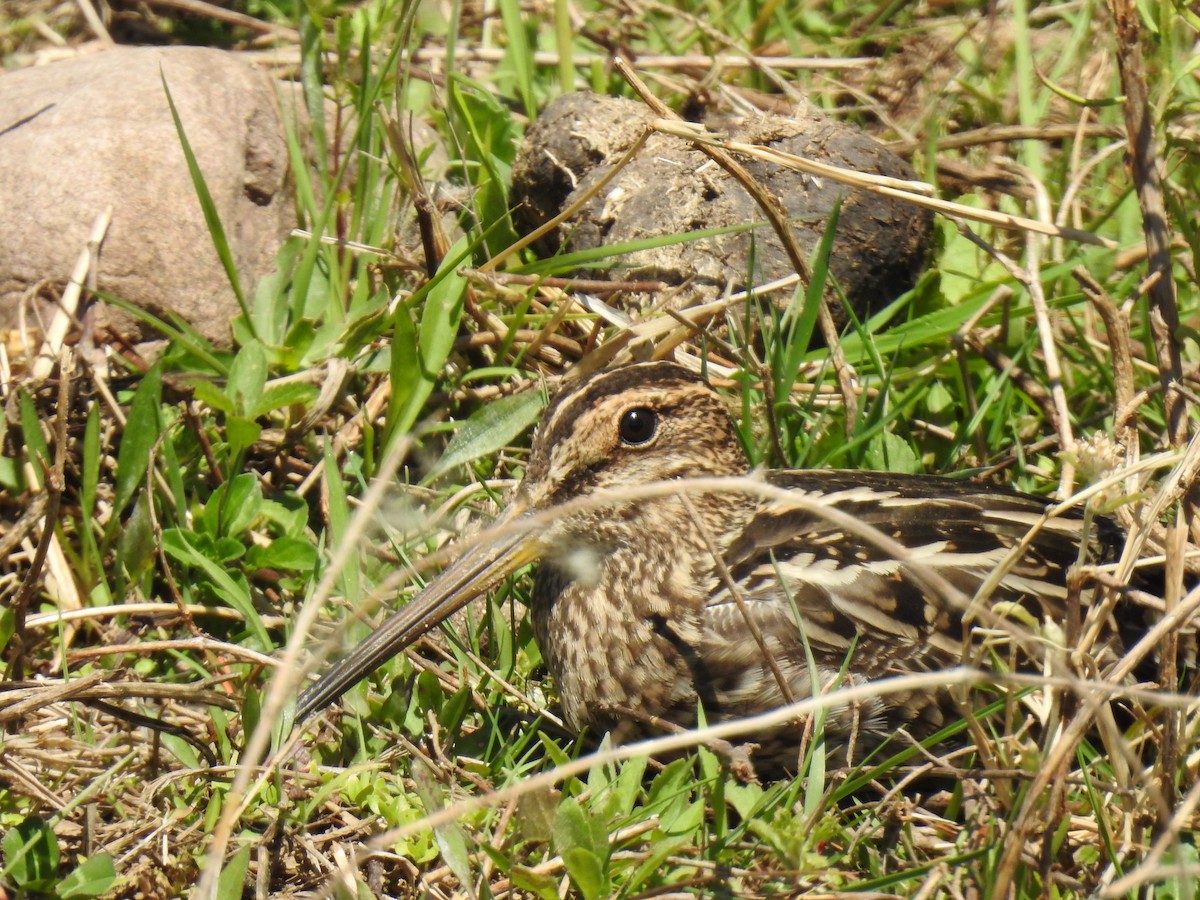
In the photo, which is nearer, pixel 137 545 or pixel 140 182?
pixel 137 545

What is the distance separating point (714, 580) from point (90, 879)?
1.46 metres

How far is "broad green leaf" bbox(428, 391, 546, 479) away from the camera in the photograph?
3.99m

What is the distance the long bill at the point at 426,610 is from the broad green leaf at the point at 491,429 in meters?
0.65

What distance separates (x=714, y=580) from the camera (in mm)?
3471

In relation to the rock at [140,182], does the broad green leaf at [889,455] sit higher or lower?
lower

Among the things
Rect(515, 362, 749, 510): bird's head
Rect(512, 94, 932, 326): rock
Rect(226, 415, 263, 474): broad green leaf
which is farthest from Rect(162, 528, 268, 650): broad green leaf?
Rect(512, 94, 932, 326): rock

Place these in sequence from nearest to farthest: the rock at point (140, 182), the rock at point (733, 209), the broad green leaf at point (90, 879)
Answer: the broad green leaf at point (90, 879) → the rock at point (140, 182) → the rock at point (733, 209)

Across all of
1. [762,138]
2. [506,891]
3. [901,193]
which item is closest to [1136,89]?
[901,193]

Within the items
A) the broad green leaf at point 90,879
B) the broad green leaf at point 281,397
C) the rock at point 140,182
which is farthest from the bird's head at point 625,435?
the rock at point 140,182

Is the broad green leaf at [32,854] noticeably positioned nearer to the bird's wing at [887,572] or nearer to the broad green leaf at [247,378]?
the broad green leaf at [247,378]

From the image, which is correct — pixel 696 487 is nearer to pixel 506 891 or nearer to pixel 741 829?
pixel 741 829

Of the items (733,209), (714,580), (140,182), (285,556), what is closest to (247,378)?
(285,556)

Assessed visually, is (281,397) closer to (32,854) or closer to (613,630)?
(613,630)

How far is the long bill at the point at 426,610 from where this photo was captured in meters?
3.25
